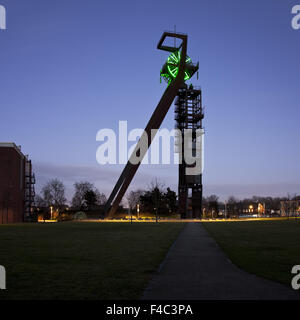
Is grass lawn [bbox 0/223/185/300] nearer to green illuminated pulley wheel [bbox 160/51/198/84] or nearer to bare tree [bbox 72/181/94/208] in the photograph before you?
green illuminated pulley wheel [bbox 160/51/198/84]

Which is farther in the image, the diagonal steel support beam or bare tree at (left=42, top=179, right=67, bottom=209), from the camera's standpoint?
bare tree at (left=42, top=179, right=67, bottom=209)

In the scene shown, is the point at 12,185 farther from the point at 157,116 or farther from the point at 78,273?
the point at 78,273

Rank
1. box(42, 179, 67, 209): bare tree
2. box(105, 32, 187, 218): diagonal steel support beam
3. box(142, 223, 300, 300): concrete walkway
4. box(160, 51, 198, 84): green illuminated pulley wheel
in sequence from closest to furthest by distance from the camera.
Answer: box(142, 223, 300, 300): concrete walkway
box(105, 32, 187, 218): diagonal steel support beam
box(160, 51, 198, 84): green illuminated pulley wheel
box(42, 179, 67, 209): bare tree

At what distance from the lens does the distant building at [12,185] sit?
4975 cm

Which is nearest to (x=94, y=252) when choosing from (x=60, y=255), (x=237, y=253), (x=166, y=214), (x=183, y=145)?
(x=60, y=255)

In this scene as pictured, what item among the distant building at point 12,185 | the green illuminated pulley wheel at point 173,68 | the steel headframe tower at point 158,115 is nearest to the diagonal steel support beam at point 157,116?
the steel headframe tower at point 158,115

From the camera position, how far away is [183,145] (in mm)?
67375

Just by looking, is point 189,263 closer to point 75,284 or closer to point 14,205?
point 75,284

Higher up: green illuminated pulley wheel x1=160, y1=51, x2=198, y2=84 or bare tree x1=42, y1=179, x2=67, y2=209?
green illuminated pulley wheel x1=160, y1=51, x2=198, y2=84

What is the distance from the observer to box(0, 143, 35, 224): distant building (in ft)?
163

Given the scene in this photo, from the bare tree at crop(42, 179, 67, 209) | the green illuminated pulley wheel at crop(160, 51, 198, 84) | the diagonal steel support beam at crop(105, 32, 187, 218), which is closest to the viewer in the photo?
the diagonal steel support beam at crop(105, 32, 187, 218)

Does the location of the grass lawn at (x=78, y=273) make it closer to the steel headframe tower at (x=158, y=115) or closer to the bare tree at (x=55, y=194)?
the steel headframe tower at (x=158, y=115)

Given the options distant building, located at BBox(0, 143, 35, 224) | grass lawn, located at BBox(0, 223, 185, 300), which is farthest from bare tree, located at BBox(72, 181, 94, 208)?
grass lawn, located at BBox(0, 223, 185, 300)
